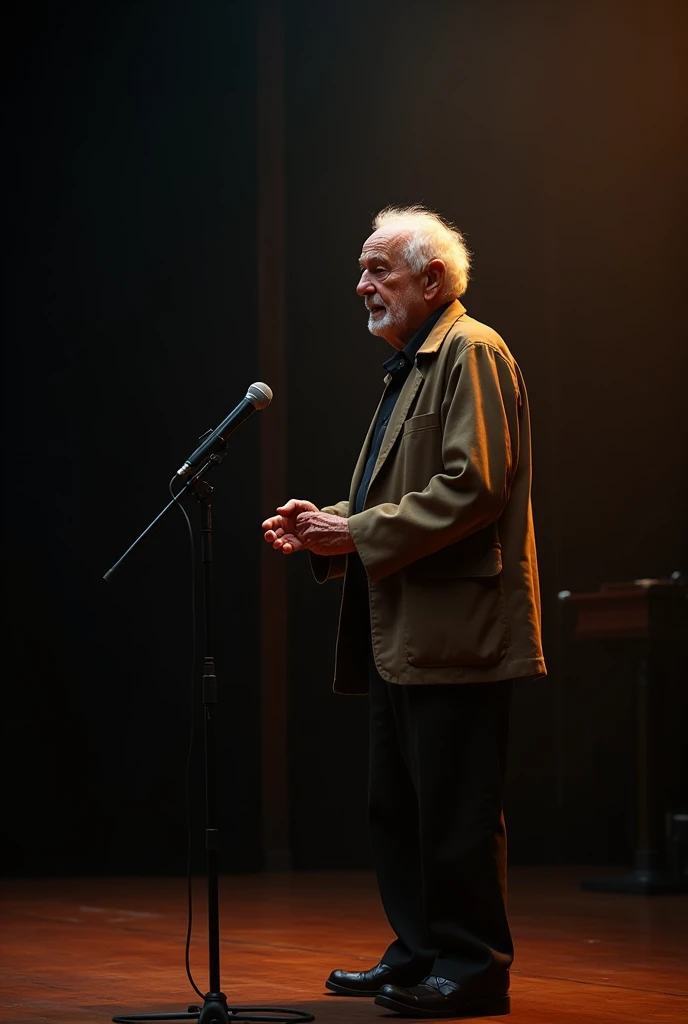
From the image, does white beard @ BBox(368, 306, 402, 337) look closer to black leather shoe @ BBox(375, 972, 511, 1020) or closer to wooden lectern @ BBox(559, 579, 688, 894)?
black leather shoe @ BBox(375, 972, 511, 1020)

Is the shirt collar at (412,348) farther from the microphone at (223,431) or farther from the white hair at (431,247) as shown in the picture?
the microphone at (223,431)

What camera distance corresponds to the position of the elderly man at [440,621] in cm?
266

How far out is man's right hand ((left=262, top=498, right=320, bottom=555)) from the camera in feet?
9.03

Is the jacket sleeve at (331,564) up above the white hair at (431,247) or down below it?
below

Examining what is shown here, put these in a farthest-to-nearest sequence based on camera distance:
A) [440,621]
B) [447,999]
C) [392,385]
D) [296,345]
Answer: [296,345], [392,385], [440,621], [447,999]

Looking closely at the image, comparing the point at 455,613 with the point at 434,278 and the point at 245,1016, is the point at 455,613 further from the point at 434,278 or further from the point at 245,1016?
the point at 245,1016

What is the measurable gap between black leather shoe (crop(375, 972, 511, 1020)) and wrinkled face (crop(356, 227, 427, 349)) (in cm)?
121

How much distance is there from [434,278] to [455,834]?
107 centimetres

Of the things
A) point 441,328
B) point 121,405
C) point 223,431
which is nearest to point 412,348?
point 441,328

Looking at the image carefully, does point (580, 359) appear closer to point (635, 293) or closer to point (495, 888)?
point (635, 293)

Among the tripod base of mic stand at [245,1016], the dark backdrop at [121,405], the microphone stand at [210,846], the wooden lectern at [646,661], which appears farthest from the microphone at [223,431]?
the dark backdrop at [121,405]

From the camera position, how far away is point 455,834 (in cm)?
267

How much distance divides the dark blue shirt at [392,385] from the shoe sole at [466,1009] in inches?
36.2

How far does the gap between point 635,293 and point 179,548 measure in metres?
2.26
